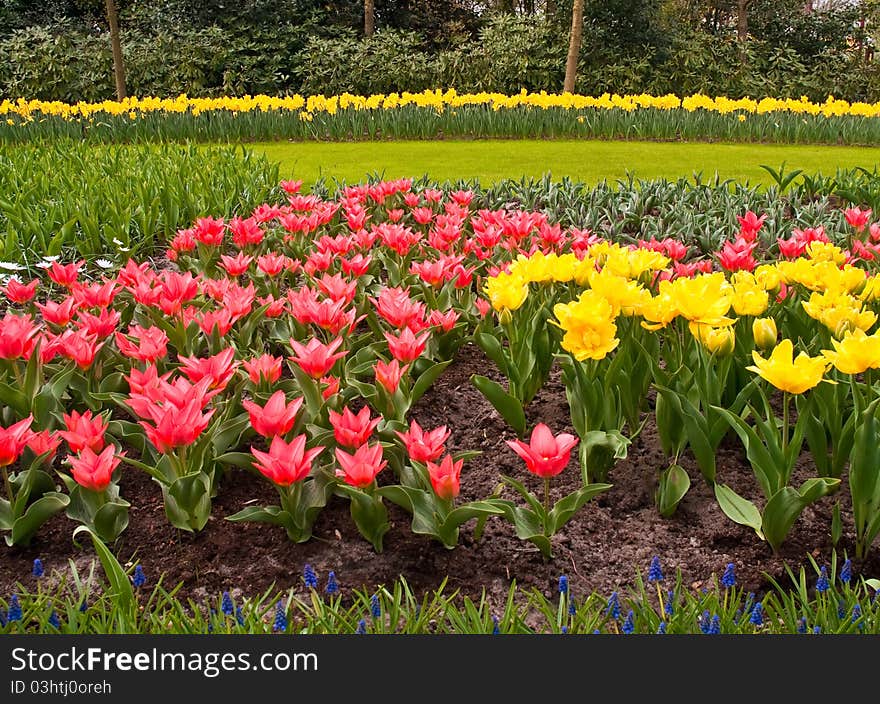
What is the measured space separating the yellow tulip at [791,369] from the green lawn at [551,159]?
18.3 ft

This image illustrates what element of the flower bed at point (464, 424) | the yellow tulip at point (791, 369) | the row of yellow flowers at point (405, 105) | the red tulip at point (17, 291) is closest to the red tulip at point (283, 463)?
the flower bed at point (464, 424)

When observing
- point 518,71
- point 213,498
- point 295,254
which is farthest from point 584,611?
point 518,71

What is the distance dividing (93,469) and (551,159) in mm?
7520

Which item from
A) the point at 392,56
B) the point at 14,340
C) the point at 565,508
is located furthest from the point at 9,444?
the point at 392,56

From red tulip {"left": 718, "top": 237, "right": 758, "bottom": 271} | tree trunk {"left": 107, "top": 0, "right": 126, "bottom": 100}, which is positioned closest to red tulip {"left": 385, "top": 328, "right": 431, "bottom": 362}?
red tulip {"left": 718, "top": 237, "right": 758, "bottom": 271}

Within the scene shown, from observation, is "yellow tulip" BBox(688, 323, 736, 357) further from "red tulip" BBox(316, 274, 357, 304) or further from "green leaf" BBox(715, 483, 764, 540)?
"red tulip" BBox(316, 274, 357, 304)

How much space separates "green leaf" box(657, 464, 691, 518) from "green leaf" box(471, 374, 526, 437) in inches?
19.1

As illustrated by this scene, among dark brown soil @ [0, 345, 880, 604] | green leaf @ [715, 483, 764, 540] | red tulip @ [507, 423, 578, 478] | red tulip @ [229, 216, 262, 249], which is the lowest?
dark brown soil @ [0, 345, 880, 604]

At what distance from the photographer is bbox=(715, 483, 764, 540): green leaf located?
2027 mm

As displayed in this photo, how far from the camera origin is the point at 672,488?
2211 millimetres

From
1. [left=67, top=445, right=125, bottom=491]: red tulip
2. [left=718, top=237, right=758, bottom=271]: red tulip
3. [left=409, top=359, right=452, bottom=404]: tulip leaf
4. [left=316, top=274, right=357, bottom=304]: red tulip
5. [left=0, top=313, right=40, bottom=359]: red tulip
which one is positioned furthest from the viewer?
[left=718, top=237, right=758, bottom=271]: red tulip

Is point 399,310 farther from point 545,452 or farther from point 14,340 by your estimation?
point 14,340

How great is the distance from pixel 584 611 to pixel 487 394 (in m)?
0.92

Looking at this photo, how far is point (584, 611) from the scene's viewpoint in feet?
5.53
